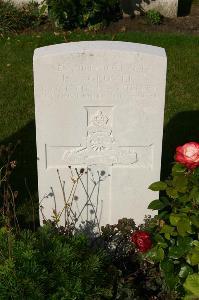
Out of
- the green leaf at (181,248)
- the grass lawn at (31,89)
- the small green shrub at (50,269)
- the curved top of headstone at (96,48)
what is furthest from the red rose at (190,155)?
the grass lawn at (31,89)

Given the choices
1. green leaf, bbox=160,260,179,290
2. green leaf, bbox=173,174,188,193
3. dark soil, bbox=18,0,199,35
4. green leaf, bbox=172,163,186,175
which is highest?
dark soil, bbox=18,0,199,35

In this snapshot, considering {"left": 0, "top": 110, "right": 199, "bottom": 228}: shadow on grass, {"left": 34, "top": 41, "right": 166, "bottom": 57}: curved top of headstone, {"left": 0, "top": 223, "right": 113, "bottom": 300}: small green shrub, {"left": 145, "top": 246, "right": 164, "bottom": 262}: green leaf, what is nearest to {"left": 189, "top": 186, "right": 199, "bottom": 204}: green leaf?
{"left": 145, "top": 246, "right": 164, "bottom": 262}: green leaf

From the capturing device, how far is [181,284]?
341cm

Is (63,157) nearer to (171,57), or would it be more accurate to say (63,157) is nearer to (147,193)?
(147,193)

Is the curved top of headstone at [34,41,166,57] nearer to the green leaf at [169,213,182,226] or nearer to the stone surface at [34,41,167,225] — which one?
the stone surface at [34,41,167,225]

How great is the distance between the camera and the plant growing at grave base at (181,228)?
10.8ft

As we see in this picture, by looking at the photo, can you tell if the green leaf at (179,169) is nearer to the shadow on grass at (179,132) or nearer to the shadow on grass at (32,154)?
the shadow on grass at (32,154)

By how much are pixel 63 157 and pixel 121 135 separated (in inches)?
15.2

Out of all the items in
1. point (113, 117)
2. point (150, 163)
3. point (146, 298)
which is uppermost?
point (113, 117)

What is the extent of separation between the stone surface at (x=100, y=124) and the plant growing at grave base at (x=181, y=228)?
0.27 m

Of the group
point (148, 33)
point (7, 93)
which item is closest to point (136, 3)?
point (148, 33)

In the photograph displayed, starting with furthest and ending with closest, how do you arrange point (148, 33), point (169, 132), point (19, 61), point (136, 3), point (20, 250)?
point (136, 3)
point (148, 33)
point (19, 61)
point (169, 132)
point (20, 250)

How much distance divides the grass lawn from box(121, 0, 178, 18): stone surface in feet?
2.56

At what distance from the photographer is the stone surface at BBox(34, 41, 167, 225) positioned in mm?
3328
